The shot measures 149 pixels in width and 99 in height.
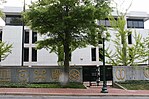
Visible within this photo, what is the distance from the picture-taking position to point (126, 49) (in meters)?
25.1

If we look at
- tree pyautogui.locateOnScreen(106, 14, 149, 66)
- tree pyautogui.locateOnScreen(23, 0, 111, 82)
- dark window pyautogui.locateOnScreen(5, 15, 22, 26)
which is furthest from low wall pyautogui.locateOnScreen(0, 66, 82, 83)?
dark window pyautogui.locateOnScreen(5, 15, 22, 26)

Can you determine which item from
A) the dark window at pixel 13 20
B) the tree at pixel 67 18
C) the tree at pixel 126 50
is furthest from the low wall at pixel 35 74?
the dark window at pixel 13 20

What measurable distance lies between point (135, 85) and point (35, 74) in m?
9.51

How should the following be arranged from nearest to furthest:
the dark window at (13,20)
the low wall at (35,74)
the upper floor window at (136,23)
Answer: the low wall at (35,74) → the dark window at (13,20) → the upper floor window at (136,23)

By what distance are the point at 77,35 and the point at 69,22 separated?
226cm

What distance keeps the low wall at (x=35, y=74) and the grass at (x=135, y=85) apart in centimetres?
438

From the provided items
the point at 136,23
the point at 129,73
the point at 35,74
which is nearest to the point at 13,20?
the point at 35,74

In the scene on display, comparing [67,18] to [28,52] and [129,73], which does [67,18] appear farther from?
[28,52]

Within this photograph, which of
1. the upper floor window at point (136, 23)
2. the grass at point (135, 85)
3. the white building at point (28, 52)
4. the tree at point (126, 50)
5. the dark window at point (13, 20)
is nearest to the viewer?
the grass at point (135, 85)

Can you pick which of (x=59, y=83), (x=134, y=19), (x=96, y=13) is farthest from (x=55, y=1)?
(x=134, y=19)

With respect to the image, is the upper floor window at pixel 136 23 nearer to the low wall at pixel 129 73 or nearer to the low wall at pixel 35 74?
the low wall at pixel 129 73

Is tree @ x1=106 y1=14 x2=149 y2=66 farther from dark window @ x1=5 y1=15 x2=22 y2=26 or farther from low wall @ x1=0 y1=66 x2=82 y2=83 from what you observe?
dark window @ x1=5 y1=15 x2=22 y2=26

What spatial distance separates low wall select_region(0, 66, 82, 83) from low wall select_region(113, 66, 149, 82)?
366 cm

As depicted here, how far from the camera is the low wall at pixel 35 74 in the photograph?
21.5 meters
